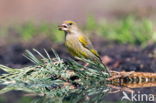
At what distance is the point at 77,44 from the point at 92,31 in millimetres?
4780

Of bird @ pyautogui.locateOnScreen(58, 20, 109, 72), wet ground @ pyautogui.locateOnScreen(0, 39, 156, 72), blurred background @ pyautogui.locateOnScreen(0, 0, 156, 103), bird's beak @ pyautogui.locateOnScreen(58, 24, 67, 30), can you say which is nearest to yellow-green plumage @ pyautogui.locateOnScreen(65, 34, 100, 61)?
bird @ pyautogui.locateOnScreen(58, 20, 109, 72)

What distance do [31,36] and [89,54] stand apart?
548cm

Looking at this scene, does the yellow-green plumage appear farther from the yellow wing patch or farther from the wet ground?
the wet ground

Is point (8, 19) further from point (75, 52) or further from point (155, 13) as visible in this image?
point (75, 52)

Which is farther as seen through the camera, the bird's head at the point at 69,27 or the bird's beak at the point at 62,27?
the bird's head at the point at 69,27

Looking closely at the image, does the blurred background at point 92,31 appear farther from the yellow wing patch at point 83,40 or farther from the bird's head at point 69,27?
the yellow wing patch at point 83,40

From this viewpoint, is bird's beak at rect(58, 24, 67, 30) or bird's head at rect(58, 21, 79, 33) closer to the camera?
bird's beak at rect(58, 24, 67, 30)

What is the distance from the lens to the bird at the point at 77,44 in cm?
771

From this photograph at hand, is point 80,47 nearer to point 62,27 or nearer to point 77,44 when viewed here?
point 77,44

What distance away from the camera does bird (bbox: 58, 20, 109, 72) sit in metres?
7.71

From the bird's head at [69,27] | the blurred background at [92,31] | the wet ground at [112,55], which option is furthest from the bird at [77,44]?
the wet ground at [112,55]

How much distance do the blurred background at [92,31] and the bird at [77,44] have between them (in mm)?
243

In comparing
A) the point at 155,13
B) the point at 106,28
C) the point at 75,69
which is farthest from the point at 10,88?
the point at 155,13

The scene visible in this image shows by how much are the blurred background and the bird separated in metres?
0.24
